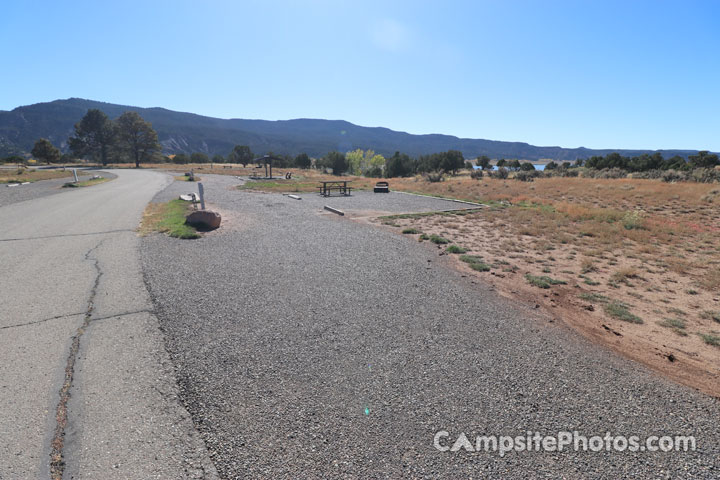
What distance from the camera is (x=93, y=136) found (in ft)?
220

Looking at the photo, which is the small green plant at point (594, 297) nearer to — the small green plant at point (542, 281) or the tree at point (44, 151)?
the small green plant at point (542, 281)

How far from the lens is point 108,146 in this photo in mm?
68000

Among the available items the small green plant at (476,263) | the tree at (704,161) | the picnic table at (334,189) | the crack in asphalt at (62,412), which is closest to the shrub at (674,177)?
the tree at (704,161)

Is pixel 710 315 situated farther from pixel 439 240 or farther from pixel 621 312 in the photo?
pixel 439 240

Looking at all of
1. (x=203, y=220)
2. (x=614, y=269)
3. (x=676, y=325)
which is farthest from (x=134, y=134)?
(x=676, y=325)

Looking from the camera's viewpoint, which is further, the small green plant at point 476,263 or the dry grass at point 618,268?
the small green plant at point 476,263

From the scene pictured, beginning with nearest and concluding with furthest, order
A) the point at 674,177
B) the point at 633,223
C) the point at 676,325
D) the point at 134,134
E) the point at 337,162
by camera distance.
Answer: the point at 676,325, the point at 633,223, the point at 674,177, the point at 134,134, the point at 337,162

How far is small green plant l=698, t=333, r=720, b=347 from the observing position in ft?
15.0

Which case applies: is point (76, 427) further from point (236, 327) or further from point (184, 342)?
point (236, 327)

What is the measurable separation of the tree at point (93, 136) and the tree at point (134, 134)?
2.81 m

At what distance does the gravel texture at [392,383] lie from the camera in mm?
2457

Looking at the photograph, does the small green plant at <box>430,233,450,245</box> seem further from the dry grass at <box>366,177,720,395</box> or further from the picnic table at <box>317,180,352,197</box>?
the picnic table at <box>317,180,352,197</box>

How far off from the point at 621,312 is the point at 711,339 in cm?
107

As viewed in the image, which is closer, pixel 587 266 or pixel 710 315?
A: pixel 710 315
